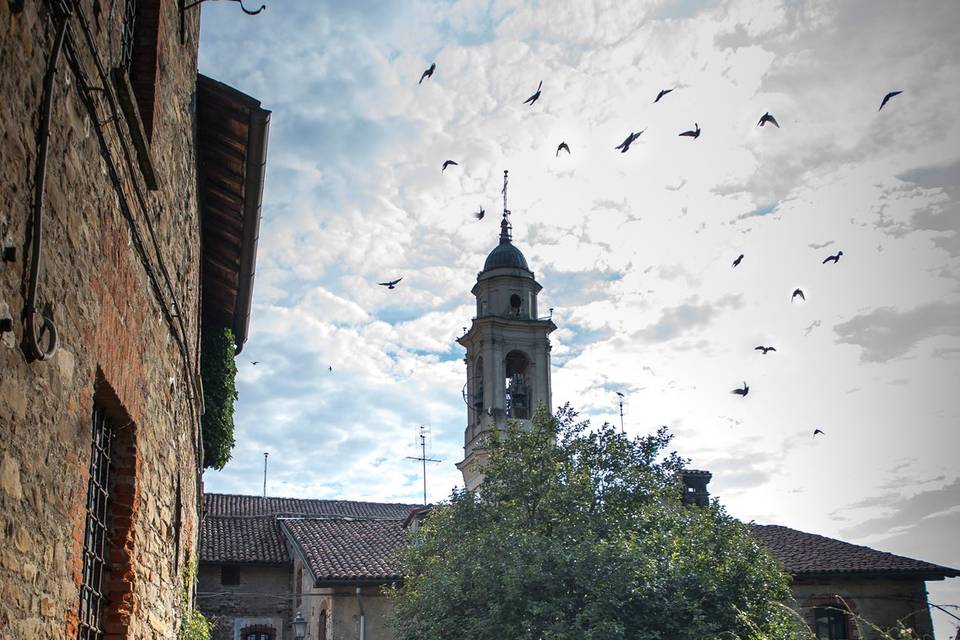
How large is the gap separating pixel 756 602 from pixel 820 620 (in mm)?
11023

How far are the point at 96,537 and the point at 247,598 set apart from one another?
71.6 ft

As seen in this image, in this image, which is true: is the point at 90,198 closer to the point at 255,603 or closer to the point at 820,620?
the point at 255,603

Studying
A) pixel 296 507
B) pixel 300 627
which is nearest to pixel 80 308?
pixel 300 627

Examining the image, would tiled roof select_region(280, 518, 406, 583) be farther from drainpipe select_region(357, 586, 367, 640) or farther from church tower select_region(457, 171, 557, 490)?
church tower select_region(457, 171, 557, 490)

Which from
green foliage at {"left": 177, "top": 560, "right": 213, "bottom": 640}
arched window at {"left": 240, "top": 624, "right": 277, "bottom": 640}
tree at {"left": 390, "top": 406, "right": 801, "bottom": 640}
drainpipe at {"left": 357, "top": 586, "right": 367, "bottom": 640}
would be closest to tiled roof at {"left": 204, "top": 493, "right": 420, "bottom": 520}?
arched window at {"left": 240, "top": 624, "right": 277, "bottom": 640}

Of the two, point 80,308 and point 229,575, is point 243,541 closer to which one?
point 229,575

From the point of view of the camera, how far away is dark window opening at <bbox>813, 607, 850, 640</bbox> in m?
24.9

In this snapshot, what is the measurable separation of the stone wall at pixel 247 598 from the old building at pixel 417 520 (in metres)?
0.03

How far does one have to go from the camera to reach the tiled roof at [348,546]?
21844 millimetres

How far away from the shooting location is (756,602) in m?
15.5

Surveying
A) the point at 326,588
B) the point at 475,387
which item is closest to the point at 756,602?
the point at 326,588

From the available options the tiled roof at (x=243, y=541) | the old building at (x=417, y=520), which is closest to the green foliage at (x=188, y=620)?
the old building at (x=417, y=520)

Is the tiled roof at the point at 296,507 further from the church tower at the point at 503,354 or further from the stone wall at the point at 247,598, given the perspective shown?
the stone wall at the point at 247,598

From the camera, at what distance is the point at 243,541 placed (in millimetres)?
26672
